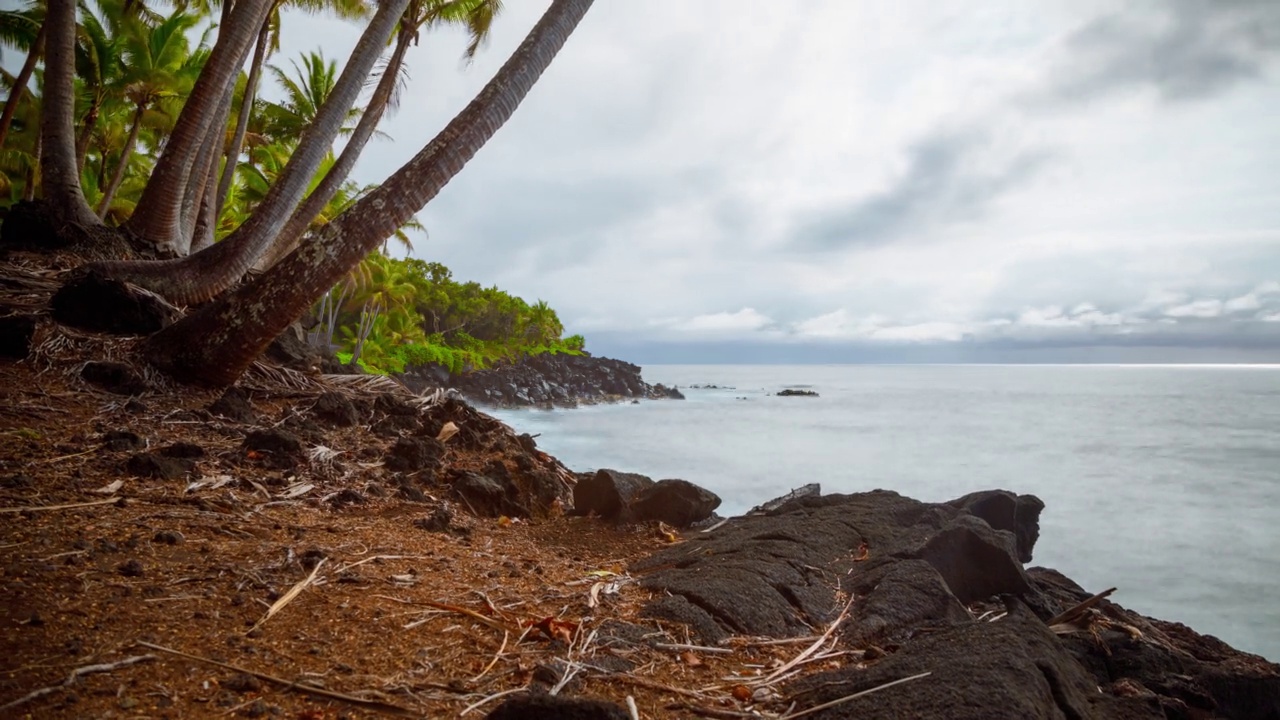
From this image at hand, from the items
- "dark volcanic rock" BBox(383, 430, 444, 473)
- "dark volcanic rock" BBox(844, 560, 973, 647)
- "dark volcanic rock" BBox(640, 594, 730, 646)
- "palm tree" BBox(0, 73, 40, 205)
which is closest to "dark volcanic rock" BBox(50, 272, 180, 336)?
"dark volcanic rock" BBox(383, 430, 444, 473)

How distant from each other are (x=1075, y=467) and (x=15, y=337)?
2118 cm

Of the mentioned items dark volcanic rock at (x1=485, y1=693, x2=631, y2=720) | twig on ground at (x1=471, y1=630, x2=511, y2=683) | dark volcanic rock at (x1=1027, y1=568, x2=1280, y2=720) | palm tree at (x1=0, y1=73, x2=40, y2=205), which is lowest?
dark volcanic rock at (x1=1027, y1=568, x2=1280, y2=720)

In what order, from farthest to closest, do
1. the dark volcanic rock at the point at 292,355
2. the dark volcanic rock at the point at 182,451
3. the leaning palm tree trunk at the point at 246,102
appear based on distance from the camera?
the leaning palm tree trunk at the point at 246,102, the dark volcanic rock at the point at 292,355, the dark volcanic rock at the point at 182,451

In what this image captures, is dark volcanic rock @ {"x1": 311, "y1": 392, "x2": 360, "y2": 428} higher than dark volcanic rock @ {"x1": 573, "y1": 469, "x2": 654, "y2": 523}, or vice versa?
dark volcanic rock @ {"x1": 311, "y1": 392, "x2": 360, "y2": 428}

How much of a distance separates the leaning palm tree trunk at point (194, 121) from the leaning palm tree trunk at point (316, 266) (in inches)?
122

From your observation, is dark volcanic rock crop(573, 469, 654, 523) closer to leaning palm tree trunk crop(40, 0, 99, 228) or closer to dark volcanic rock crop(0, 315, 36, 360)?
dark volcanic rock crop(0, 315, 36, 360)

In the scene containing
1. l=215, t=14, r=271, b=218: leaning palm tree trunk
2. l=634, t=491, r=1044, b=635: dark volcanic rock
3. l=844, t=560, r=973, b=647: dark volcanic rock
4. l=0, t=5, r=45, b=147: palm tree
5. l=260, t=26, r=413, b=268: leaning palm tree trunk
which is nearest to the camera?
l=844, t=560, r=973, b=647: dark volcanic rock

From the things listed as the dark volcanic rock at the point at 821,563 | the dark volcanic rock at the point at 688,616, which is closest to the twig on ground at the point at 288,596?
the dark volcanic rock at the point at 688,616

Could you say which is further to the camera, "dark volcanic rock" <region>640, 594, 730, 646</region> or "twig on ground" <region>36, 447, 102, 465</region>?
"twig on ground" <region>36, 447, 102, 465</region>

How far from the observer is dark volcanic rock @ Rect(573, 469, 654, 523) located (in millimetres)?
5219

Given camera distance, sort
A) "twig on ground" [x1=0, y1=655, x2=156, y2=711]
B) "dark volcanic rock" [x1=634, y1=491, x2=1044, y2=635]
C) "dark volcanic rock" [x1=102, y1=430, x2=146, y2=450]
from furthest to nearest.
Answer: "dark volcanic rock" [x1=102, y1=430, x2=146, y2=450], "dark volcanic rock" [x1=634, y1=491, x2=1044, y2=635], "twig on ground" [x1=0, y1=655, x2=156, y2=711]

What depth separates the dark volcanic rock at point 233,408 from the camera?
5.05 metres

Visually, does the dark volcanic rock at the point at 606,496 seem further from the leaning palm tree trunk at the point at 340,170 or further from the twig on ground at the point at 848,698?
the leaning palm tree trunk at the point at 340,170

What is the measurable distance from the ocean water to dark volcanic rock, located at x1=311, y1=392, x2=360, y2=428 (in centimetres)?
749
